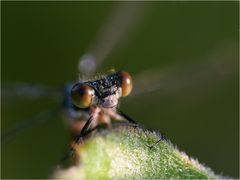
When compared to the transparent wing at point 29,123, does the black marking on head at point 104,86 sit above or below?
below

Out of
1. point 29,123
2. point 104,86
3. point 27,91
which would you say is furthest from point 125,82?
point 27,91

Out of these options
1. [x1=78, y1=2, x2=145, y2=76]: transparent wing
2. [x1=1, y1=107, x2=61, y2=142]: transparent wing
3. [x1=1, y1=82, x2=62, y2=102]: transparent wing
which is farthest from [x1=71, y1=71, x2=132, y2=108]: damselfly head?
[x1=78, y1=2, x2=145, y2=76]: transparent wing

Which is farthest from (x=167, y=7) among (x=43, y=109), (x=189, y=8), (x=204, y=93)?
(x=43, y=109)

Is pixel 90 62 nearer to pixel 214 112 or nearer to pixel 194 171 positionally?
pixel 214 112

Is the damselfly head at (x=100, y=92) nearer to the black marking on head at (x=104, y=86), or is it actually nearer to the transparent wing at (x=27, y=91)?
the black marking on head at (x=104, y=86)

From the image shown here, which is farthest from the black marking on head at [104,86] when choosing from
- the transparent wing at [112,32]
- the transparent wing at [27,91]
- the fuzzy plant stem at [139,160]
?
the transparent wing at [112,32]

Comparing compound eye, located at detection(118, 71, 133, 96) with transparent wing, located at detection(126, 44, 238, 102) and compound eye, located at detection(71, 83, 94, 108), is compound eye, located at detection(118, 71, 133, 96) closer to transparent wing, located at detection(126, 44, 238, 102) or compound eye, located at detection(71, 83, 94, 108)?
compound eye, located at detection(71, 83, 94, 108)
